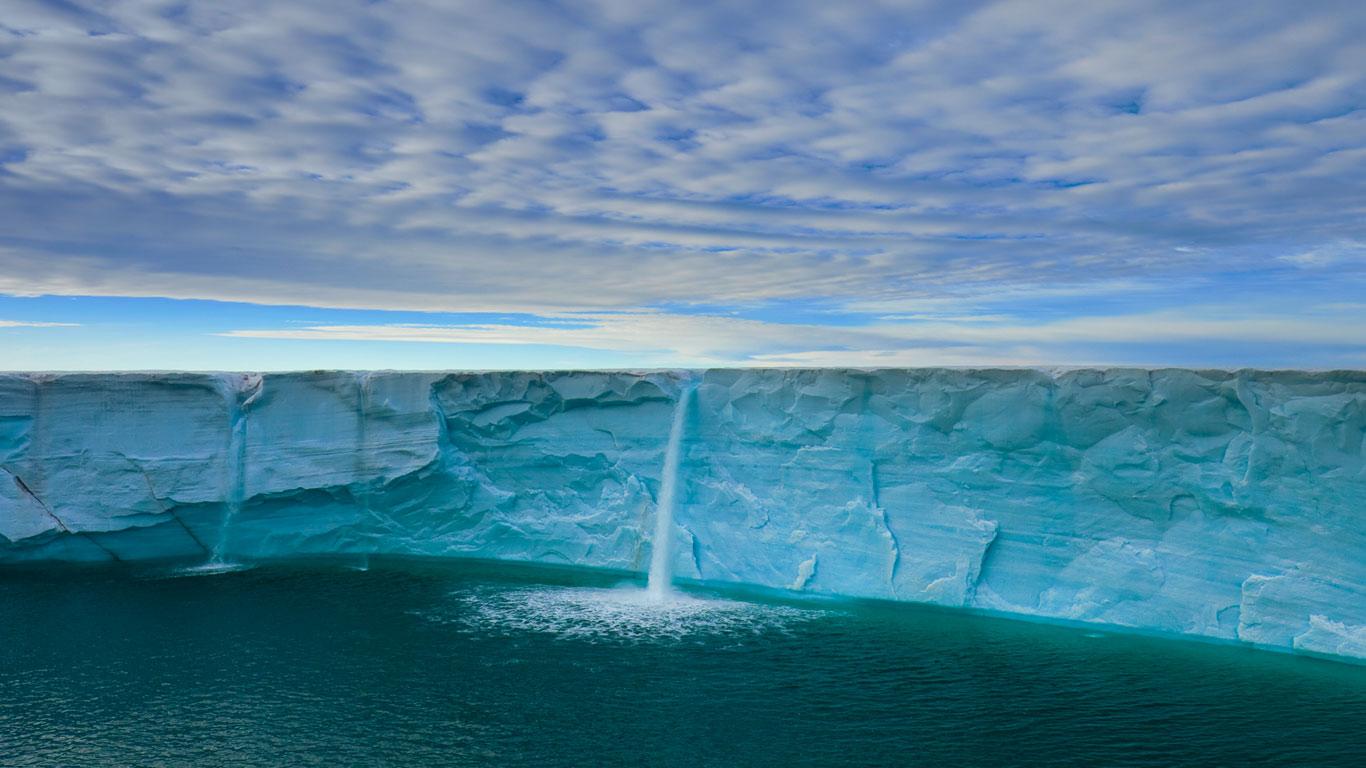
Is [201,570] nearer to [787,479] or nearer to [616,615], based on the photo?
[616,615]

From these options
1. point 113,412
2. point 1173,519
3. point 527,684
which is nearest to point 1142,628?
point 1173,519

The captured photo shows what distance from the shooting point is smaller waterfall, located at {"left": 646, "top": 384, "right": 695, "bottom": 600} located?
1691 centimetres

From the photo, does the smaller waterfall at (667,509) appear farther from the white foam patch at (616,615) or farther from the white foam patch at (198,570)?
the white foam patch at (198,570)

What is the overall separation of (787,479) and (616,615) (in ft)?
12.7

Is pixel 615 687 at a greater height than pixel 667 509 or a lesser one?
lesser

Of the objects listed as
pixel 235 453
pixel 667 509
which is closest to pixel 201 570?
pixel 235 453

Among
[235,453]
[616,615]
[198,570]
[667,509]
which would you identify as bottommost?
[198,570]

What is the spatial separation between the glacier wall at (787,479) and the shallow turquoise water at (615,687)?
845mm

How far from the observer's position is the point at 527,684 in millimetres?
11359

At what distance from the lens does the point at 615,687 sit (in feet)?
36.9

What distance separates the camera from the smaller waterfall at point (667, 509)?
16906 mm

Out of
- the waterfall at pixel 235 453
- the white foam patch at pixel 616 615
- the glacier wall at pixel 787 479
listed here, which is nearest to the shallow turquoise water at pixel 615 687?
the white foam patch at pixel 616 615

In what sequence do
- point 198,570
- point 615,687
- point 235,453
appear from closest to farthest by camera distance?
point 615,687 < point 198,570 < point 235,453

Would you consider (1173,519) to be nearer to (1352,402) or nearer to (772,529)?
(1352,402)
